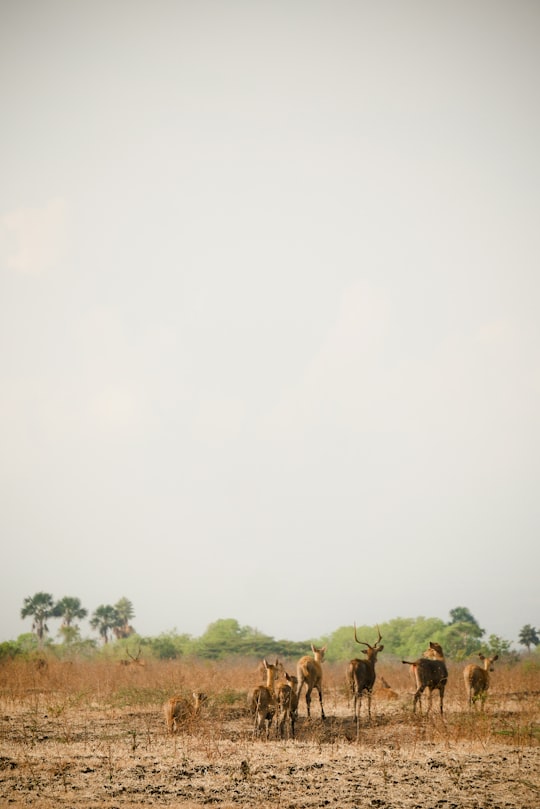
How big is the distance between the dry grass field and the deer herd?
0.34 m

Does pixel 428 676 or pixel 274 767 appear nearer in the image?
pixel 274 767

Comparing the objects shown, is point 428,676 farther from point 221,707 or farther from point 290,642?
point 290,642

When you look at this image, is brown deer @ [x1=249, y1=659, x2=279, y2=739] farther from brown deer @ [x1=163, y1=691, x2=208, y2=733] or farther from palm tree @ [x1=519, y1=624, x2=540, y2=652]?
palm tree @ [x1=519, y1=624, x2=540, y2=652]

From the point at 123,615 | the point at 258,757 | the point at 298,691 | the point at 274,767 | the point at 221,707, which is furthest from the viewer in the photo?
the point at 123,615

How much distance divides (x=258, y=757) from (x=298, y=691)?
4020 mm

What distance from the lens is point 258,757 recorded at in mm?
11023

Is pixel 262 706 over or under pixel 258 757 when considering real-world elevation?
over

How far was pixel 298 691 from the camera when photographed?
14.9 metres

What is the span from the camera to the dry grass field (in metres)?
8.73

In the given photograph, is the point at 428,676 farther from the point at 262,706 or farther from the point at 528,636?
the point at 528,636

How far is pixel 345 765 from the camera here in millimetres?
10352

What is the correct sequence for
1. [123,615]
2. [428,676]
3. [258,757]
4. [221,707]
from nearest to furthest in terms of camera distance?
[258,757], [428,676], [221,707], [123,615]

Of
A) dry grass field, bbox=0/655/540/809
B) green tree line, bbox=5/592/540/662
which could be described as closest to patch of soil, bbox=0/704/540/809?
dry grass field, bbox=0/655/540/809

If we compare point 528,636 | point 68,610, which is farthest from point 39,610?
→ point 528,636
